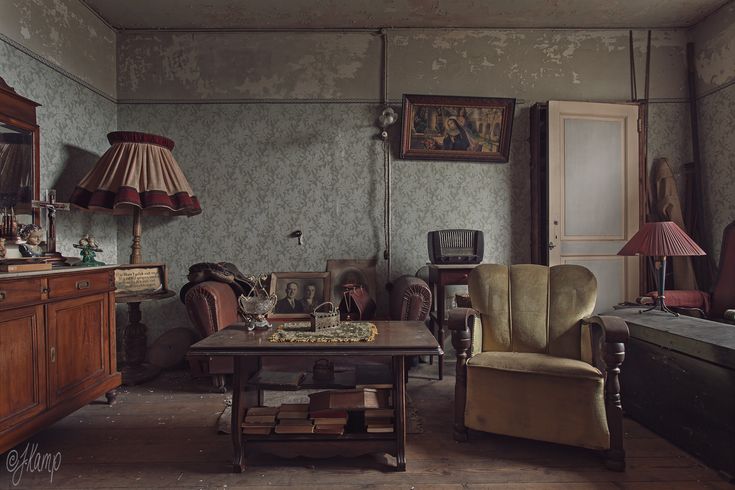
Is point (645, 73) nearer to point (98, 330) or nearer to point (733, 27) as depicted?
point (733, 27)

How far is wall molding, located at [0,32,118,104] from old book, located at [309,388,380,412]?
3080 millimetres

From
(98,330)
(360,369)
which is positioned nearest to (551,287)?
→ (360,369)

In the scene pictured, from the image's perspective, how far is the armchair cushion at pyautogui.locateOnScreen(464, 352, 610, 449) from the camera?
2.12 metres

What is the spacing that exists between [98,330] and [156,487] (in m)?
1.25

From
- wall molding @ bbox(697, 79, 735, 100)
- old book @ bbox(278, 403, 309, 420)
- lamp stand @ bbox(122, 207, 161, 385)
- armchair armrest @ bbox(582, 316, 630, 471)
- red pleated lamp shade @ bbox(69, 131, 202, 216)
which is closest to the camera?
armchair armrest @ bbox(582, 316, 630, 471)

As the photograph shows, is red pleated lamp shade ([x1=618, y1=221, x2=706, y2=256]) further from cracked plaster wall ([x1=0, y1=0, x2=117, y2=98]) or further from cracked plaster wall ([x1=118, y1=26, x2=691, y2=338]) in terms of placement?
cracked plaster wall ([x1=0, y1=0, x2=117, y2=98])

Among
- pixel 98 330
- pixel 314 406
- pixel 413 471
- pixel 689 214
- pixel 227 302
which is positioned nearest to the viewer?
pixel 413 471

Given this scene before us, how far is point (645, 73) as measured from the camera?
4246mm

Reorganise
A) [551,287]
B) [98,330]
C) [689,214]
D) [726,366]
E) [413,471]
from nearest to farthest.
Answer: [726,366] < [413,471] < [551,287] < [98,330] < [689,214]

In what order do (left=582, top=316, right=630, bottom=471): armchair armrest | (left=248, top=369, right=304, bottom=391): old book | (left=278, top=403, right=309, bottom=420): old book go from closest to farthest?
(left=582, top=316, right=630, bottom=471): armchair armrest < (left=278, top=403, right=309, bottom=420): old book < (left=248, top=369, right=304, bottom=391): old book

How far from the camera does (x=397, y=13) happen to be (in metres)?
3.94
